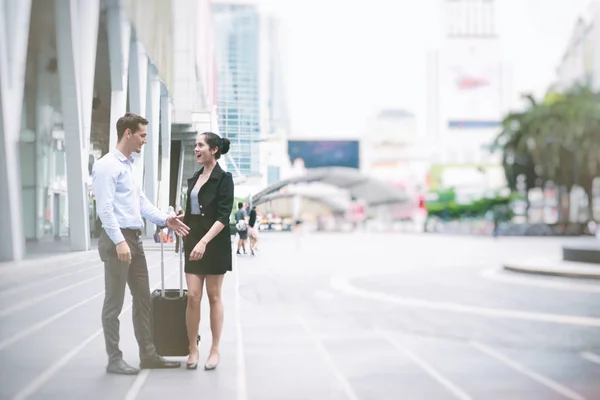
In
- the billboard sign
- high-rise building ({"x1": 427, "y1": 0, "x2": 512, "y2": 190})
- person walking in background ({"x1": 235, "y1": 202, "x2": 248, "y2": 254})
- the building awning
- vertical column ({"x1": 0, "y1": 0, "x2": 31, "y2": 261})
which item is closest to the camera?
vertical column ({"x1": 0, "y1": 0, "x2": 31, "y2": 261})

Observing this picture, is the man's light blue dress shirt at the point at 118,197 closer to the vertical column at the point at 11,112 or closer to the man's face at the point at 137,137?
the man's face at the point at 137,137

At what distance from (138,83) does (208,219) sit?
75cm

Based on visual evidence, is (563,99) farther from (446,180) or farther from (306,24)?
(306,24)

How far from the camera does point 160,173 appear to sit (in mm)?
4137

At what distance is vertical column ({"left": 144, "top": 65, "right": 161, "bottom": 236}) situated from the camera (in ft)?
13.4

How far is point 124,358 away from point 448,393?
164cm

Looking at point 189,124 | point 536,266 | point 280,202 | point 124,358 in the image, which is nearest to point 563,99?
point 280,202

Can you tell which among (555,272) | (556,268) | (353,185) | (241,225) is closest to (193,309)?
(241,225)

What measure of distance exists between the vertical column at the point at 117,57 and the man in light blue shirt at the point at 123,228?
13cm

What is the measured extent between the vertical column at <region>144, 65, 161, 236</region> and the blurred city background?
11mm

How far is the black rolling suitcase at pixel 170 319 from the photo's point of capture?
13.7ft

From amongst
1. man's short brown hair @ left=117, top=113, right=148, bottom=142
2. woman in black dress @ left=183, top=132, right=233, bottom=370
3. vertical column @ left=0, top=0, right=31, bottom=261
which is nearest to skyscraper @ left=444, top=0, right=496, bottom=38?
woman in black dress @ left=183, top=132, right=233, bottom=370

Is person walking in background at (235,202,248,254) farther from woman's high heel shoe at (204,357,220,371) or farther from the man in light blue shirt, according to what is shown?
woman's high heel shoe at (204,357,220,371)

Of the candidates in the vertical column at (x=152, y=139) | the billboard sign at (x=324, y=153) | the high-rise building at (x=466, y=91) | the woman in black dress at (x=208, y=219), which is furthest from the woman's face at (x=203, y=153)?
the high-rise building at (x=466, y=91)
